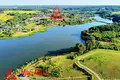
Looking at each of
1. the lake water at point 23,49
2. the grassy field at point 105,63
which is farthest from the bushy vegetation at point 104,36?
the lake water at point 23,49

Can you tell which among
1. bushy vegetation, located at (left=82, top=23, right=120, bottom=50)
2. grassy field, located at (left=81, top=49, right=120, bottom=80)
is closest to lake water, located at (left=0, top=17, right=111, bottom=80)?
bushy vegetation, located at (left=82, top=23, right=120, bottom=50)

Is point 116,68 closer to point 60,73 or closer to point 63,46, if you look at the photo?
point 60,73

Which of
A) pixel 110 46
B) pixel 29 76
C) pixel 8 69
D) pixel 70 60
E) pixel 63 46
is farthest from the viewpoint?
pixel 63 46

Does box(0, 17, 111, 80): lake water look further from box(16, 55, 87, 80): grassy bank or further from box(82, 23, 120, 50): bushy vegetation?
box(82, 23, 120, 50): bushy vegetation

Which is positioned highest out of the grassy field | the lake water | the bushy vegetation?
the bushy vegetation

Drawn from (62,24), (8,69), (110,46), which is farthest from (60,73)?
(62,24)

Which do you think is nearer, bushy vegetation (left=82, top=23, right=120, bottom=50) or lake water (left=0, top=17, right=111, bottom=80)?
lake water (left=0, top=17, right=111, bottom=80)

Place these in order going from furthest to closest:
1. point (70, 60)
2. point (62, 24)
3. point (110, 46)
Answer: point (62, 24) < point (110, 46) < point (70, 60)

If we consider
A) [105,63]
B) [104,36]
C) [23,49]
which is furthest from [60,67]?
[104,36]
